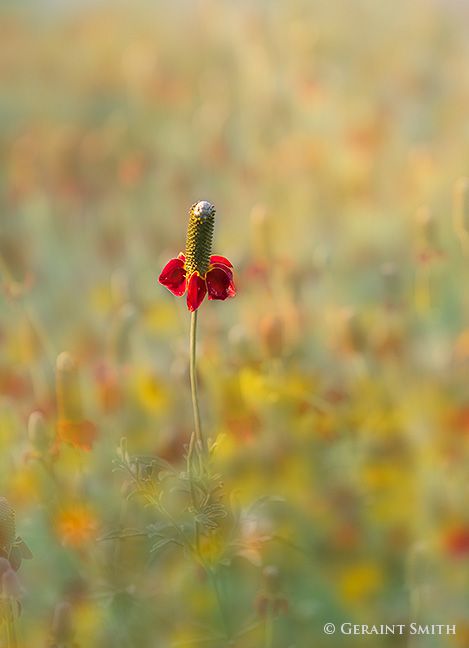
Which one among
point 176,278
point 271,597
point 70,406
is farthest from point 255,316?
point 176,278

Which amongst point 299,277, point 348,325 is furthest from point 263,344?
point 299,277

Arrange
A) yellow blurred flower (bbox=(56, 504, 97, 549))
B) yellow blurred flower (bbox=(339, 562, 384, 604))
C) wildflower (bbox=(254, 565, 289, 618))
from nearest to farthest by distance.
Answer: wildflower (bbox=(254, 565, 289, 618)), yellow blurred flower (bbox=(56, 504, 97, 549)), yellow blurred flower (bbox=(339, 562, 384, 604))

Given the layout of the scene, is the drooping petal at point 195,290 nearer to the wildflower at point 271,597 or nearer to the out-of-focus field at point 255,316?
the out-of-focus field at point 255,316

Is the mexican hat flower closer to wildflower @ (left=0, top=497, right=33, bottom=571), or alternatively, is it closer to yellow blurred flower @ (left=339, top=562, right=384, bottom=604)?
wildflower @ (left=0, top=497, right=33, bottom=571)

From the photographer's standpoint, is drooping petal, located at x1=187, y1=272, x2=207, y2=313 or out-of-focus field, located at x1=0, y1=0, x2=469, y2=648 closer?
drooping petal, located at x1=187, y1=272, x2=207, y2=313

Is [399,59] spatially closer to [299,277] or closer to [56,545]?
[299,277]

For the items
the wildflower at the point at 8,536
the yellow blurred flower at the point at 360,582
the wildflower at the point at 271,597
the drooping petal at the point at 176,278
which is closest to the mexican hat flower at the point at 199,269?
the drooping petal at the point at 176,278

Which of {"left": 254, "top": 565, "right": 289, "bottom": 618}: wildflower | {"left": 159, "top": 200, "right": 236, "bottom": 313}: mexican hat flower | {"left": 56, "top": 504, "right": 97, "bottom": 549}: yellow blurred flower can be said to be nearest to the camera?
{"left": 159, "top": 200, "right": 236, "bottom": 313}: mexican hat flower

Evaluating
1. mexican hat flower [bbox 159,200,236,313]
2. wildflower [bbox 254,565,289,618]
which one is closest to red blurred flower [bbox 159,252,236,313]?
mexican hat flower [bbox 159,200,236,313]
